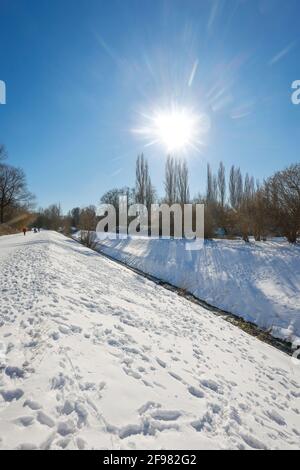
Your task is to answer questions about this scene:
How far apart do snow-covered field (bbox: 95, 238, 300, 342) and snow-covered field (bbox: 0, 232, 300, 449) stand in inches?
111

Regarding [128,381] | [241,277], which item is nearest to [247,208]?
[241,277]

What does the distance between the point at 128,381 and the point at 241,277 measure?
11183mm

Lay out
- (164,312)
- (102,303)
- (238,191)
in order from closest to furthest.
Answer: (102,303), (164,312), (238,191)

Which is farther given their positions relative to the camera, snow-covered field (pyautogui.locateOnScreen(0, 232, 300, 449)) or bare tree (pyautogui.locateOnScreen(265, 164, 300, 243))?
bare tree (pyautogui.locateOnScreen(265, 164, 300, 243))

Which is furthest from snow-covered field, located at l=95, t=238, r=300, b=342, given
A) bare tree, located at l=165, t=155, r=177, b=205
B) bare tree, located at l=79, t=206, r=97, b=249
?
bare tree, located at l=165, t=155, r=177, b=205

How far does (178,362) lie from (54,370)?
1.99m

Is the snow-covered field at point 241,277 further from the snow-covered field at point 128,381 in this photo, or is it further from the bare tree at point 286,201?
the bare tree at point 286,201

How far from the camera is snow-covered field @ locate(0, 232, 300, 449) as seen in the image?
246 centimetres

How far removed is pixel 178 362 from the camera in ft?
13.9

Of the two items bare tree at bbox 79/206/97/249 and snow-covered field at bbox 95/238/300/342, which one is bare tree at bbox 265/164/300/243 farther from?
bare tree at bbox 79/206/97/249

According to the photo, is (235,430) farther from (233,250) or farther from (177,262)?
(233,250)

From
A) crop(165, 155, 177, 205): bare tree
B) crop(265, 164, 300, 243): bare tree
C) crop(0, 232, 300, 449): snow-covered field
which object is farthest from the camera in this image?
crop(165, 155, 177, 205): bare tree

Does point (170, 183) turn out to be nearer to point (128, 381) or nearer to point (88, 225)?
point (88, 225)
